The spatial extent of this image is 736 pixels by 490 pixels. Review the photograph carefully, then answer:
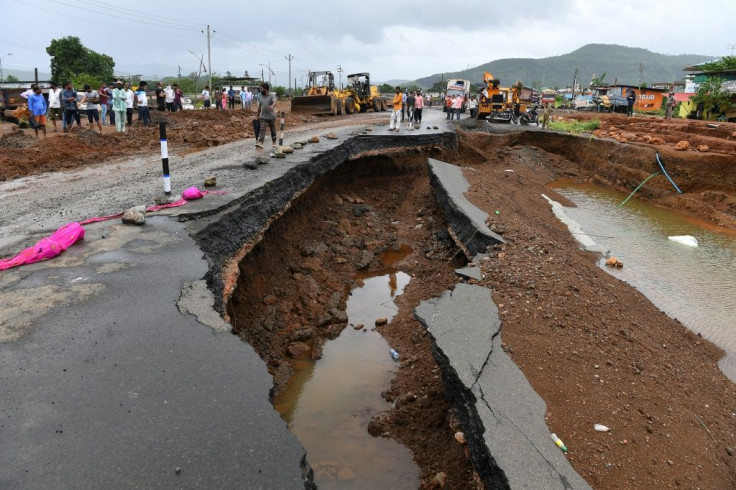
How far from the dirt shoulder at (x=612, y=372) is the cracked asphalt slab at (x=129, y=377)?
88.8 inches

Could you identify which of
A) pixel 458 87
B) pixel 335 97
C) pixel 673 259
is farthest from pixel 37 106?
pixel 458 87

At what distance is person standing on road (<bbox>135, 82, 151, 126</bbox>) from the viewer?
55.4ft

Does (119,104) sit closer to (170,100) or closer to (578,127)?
(170,100)

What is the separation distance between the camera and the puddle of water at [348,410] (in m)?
4.05

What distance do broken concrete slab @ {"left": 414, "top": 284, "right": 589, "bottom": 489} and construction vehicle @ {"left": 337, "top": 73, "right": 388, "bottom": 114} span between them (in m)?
24.0

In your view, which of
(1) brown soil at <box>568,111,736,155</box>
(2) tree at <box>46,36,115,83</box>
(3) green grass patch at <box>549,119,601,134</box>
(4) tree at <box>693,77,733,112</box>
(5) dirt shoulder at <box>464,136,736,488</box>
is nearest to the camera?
(5) dirt shoulder at <box>464,136,736,488</box>

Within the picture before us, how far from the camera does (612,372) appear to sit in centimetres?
444

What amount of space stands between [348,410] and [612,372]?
103 inches

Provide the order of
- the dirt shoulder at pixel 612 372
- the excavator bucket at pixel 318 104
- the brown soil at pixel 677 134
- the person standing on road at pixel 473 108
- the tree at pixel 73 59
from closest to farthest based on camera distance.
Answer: the dirt shoulder at pixel 612 372, the brown soil at pixel 677 134, the excavator bucket at pixel 318 104, the person standing on road at pixel 473 108, the tree at pixel 73 59

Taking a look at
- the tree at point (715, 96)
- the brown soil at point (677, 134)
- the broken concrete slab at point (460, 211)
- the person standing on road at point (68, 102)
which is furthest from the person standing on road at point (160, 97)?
the tree at point (715, 96)

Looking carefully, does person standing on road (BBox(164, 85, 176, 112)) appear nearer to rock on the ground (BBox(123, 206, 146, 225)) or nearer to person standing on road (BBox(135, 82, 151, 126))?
person standing on road (BBox(135, 82, 151, 126))

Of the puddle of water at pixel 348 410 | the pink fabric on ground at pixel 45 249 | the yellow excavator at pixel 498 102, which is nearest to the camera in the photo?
the puddle of water at pixel 348 410

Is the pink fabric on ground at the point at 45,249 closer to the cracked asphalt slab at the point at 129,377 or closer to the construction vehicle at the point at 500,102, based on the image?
the cracked asphalt slab at the point at 129,377

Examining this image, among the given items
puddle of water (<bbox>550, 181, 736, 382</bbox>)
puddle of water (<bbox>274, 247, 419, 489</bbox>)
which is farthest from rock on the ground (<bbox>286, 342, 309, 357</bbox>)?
puddle of water (<bbox>550, 181, 736, 382</bbox>)
